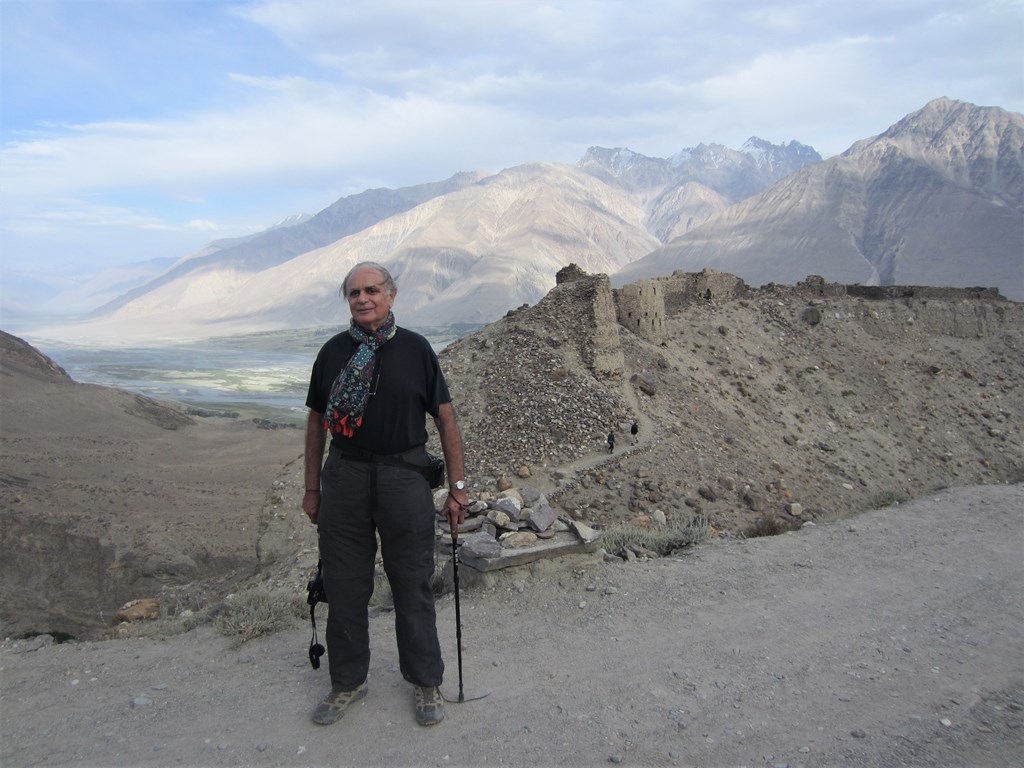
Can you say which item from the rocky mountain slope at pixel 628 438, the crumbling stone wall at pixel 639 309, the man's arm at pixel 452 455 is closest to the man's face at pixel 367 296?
the man's arm at pixel 452 455

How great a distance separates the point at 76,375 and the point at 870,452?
5993 cm

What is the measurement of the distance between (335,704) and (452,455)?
1399 mm

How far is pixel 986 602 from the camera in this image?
5.39m

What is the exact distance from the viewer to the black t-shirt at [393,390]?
3.64 m

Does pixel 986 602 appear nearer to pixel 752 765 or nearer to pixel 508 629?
pixel 752 765

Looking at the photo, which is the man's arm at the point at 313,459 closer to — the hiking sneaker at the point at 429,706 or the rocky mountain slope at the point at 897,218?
the hiking sneaker at the point at 429,706

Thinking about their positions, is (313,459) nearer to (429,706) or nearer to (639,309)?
(429,706)

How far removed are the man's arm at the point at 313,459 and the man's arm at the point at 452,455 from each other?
0.65 m

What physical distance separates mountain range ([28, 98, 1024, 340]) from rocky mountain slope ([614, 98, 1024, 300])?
0.80 ft

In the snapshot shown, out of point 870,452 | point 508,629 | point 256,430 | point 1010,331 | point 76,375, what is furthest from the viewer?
point 76,375

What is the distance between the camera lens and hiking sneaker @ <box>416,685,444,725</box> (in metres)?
3.58

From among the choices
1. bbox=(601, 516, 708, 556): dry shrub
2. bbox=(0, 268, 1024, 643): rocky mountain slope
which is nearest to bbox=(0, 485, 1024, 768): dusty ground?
bbox=(601, 516, 708, 556): dry shrub

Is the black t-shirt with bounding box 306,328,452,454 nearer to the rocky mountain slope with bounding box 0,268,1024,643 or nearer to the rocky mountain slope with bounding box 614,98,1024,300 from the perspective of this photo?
the rocky mountain slope with bounding box 0,268,1024,643

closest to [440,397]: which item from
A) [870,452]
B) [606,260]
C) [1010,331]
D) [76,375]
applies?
[870,452]
